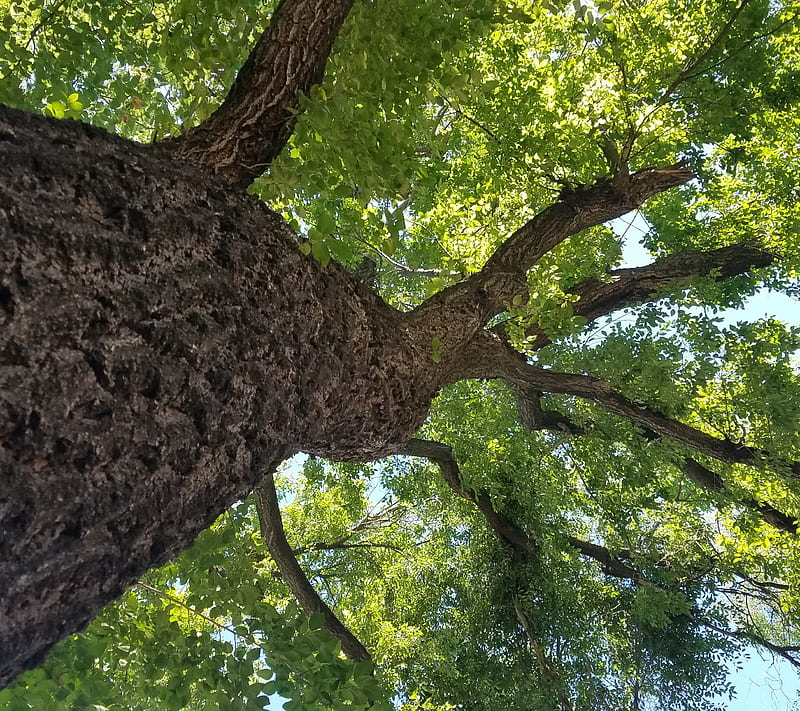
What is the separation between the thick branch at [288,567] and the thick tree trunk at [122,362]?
3.40 metres

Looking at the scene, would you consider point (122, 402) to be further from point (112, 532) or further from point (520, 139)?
point (520, 139)

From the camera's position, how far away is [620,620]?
7.95 meters

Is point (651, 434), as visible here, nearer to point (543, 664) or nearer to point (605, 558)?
point (605, 558)

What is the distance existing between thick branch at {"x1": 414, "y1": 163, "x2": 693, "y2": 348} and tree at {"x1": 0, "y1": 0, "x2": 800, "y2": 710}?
3 centimetres

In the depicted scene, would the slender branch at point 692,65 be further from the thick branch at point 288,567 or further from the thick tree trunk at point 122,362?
the thick branch at point 288,567

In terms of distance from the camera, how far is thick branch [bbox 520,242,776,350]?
6617 millimetres

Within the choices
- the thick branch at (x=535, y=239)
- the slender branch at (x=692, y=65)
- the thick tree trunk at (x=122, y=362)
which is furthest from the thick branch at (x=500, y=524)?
the thick tree trunk at (x=122, y=362)

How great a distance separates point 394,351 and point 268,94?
1.40 m

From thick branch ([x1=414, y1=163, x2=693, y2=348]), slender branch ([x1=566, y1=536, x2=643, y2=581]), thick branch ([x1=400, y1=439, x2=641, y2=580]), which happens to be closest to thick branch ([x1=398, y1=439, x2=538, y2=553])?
thick branch ([x1=400, y1=439, x2=641, y2=580])

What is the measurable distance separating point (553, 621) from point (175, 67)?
719 centimetres

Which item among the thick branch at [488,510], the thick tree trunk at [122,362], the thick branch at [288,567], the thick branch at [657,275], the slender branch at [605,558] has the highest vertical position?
the thick branch at [657,275]

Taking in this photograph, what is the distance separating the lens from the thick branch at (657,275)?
662 centimetres

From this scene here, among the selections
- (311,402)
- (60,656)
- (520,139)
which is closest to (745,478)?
(520,139)

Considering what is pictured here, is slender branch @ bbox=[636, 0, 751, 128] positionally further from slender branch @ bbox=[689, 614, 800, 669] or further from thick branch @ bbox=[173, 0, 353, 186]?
slender branch @ bbox=[689, 614, 800, 669]
